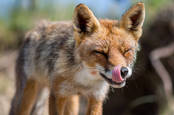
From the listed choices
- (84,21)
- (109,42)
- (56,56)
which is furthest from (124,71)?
(56,56)

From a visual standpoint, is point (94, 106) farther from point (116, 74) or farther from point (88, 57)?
point (116, 74)

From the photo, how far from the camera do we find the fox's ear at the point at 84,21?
201 inches

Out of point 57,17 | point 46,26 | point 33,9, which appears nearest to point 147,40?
point 57,17

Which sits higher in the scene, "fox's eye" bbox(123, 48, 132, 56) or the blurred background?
"fox's eye" bbox(123, 48, 132, 56)

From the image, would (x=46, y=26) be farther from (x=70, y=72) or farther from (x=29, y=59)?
(x=70, y=72)

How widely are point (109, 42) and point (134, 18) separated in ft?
2.66

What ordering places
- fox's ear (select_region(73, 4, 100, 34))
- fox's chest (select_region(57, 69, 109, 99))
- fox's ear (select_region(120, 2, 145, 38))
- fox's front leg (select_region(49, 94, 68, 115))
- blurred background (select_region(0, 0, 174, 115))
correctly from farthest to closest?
blurred background (select_region(0, 0, 174, 115)) → fox's front leg (select_region(49, 94, 68, 115)) → fox's chest (select_region(57, 69, 109, 99)) → fox's ear (select_region(120, 2, 145, 38)) → fox's ear (select_region(73, 4, 100, 34))

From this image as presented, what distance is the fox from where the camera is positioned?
4.85m

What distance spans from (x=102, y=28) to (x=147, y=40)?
28.9 feet

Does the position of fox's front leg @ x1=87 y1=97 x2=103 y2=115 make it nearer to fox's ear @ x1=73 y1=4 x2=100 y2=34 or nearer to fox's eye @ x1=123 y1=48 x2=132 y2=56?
fox's eye @ x1=123 y1=48 x2=132 y2=56

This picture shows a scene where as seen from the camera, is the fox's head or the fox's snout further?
the fox's head

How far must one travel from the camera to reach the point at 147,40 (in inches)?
541

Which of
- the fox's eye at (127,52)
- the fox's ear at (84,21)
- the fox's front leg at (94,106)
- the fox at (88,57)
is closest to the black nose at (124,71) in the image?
the fox at (88,57)

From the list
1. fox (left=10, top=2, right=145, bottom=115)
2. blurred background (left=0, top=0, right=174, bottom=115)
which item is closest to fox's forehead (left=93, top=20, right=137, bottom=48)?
fox (left=10, top=2, right=145, bottom=115)
